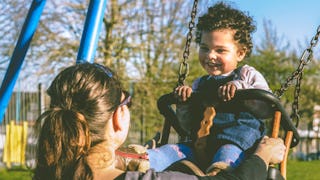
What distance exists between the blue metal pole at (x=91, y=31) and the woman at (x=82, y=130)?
1.45m

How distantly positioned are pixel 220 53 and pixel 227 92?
45cm

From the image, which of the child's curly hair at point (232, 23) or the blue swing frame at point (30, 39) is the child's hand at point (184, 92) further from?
the blue swing frame at point (30, 39)

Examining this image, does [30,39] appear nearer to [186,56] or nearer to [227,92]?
[186,56]

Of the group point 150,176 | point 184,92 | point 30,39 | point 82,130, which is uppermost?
point 30,39

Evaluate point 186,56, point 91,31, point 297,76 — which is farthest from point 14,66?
point 297,76

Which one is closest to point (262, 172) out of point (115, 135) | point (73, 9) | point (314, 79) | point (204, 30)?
point (115, 135)

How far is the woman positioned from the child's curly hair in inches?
40.6

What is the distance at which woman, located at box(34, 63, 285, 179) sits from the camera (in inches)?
71.0

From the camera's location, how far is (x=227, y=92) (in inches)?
92.7

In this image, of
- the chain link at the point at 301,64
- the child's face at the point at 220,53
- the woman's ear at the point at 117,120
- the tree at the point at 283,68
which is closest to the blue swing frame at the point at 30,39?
the child's face at the point at 220,53

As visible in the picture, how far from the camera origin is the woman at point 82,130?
5.91 feet

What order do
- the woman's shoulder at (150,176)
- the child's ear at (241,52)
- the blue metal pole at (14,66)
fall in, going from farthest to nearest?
the blue metal pole at (14,66) → the child's ear at (241,52) → the woman's shoulder at (150,176)

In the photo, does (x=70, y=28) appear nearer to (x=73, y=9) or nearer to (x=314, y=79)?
(x=73, y=9)

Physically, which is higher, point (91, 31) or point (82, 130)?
point (91, 31)
